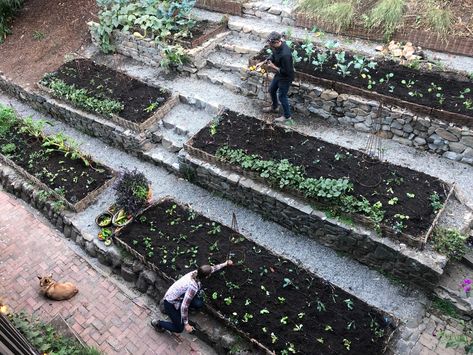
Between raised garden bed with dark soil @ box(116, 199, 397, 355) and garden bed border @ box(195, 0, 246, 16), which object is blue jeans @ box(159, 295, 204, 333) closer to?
raised garden bed with dark soil @ box(116, 199, 397, 355)

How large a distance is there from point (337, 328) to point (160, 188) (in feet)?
14.2

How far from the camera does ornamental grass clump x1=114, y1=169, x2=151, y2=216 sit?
742 centimetres

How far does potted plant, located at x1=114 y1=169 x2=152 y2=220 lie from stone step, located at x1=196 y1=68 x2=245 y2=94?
316 centimetres

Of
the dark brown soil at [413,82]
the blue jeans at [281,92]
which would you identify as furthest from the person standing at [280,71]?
the dark brown soil at [413,82]

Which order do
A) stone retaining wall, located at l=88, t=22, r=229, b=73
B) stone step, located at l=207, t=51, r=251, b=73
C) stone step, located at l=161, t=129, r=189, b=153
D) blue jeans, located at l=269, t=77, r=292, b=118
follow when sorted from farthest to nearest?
stone retaining wall, located at l=88, t=22, r=229, b=73 < stone step, located at l=207, t=51, r=251, b=73 < stone step, located at l=161, t=129, r=189, b=153 < blue jeans, located at l=269, t=77, r=292, b=118

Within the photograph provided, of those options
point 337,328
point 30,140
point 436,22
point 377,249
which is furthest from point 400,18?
point 30,140

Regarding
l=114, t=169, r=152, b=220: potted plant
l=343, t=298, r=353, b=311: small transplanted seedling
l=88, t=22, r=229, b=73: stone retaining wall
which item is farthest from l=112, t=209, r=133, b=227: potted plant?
l=88, t=22, r=229, b=73: stone retaining wall

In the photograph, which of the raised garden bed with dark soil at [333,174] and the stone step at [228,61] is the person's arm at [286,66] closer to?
the raised garden bed with dark soil at [333,174]

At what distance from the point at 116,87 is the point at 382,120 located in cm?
608

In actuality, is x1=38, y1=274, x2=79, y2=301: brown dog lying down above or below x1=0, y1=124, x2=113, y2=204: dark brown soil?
below

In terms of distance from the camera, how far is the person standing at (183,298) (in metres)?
5.61

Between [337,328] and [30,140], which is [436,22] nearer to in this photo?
[337,328]

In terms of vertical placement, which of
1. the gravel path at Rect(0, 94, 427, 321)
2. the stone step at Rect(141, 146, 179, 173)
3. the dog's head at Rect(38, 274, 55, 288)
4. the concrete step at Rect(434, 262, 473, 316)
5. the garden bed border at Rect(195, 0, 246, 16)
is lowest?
the dog's head at Rect(38, 274, 55, 288)

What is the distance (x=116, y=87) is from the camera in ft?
32.0
